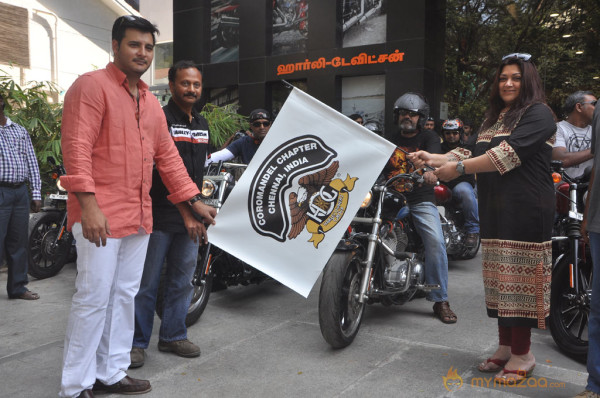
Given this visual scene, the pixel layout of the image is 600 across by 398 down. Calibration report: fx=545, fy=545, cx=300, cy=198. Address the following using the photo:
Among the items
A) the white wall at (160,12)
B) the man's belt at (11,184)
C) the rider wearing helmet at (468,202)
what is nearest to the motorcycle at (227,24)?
the white wall at (160,12)

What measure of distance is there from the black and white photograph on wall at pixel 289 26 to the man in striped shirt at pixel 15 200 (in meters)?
9.51

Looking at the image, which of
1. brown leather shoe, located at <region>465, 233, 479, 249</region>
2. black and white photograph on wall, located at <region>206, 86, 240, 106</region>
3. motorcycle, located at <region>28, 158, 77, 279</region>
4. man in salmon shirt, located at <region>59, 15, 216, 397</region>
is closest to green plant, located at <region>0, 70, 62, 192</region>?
motorcycle, located at <region>28, 158, 77, 279</region>

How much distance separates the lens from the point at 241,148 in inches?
244

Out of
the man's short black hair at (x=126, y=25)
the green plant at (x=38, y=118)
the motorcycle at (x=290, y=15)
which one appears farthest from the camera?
the motorcycle at (x=290, y=15)

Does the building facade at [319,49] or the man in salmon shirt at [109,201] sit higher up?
the building facade at [319,49]

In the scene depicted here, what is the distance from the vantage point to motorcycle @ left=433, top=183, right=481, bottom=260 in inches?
263

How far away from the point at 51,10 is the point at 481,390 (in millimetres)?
18616

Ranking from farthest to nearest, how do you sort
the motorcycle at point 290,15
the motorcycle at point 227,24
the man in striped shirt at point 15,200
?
1. the motorcycle at point 227,24
2. the motorcycle at point 290,15
3. the man in striped shirt at point 15,200

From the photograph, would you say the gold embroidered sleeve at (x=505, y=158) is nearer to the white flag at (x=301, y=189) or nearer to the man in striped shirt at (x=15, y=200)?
the white flag at (x=301, y=189)

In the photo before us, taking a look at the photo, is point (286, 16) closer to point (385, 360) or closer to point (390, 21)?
point (390, 21)

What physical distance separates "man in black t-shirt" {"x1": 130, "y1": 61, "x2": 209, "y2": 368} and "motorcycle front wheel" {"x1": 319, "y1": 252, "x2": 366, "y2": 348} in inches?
36.5

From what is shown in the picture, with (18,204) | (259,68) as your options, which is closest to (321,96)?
(259,68)

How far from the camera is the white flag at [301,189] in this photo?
3.71 metres

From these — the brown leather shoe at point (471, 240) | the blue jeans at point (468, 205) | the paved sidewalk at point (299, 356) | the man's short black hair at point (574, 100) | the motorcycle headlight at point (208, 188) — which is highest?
the man's short black hair at point (574, 100)
